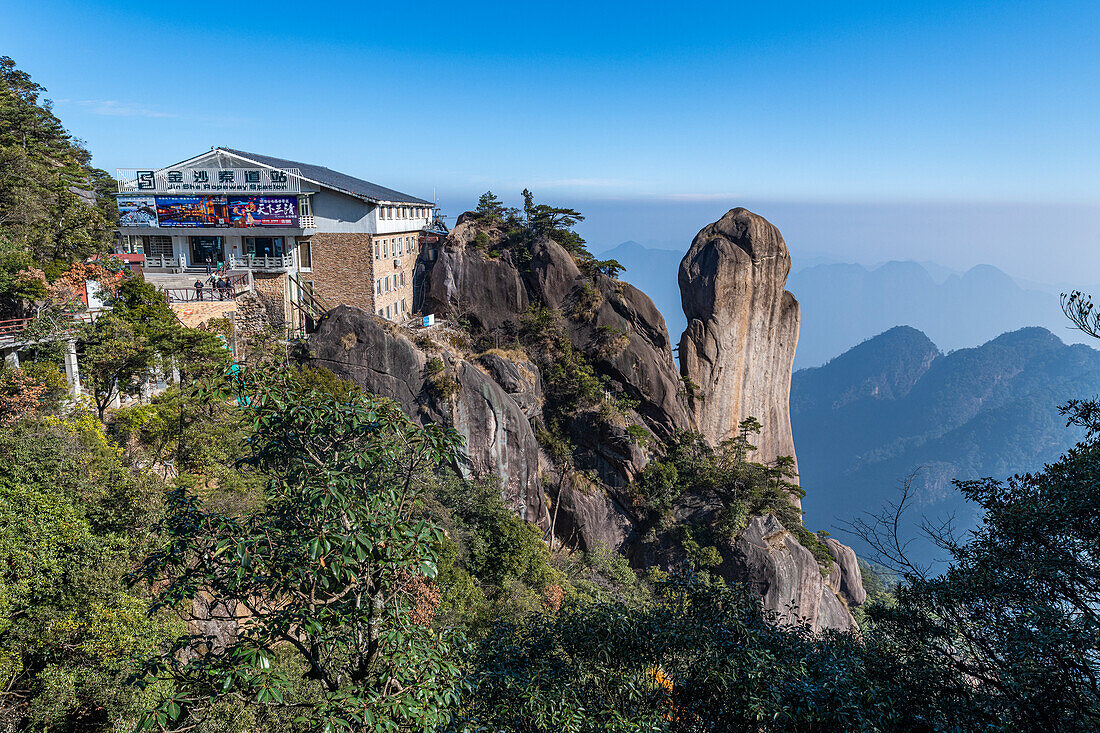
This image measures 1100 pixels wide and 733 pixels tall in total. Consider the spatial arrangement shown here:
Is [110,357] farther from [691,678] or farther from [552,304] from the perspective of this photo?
[552,304]

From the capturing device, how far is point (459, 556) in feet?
71.3

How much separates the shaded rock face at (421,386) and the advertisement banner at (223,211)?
990 cm

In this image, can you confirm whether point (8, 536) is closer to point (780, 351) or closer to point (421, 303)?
point (421, 303)

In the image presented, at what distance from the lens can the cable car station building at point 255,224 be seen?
33250 millimetres

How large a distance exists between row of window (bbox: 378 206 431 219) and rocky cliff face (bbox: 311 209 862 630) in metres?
3.15

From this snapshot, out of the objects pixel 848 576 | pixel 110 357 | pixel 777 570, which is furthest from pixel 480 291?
pixel 848 576

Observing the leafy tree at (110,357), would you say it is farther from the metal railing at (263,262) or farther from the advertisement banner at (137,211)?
the advertisement banner at (137,211)

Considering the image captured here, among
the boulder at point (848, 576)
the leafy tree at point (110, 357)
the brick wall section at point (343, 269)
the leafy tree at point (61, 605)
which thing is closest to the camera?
the leafy tree at point (61, 605)

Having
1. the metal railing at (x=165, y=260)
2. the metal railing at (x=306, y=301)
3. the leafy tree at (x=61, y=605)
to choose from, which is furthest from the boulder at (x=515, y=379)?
the leafy tree at (x=61, y=605)

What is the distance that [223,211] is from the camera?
3353cm

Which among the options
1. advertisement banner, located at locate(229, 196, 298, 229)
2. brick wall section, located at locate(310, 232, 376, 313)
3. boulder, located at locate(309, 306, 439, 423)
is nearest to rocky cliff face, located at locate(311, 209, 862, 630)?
boulder, located at locate(309, 306, 439, 423)

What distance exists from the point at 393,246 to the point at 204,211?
1057cm

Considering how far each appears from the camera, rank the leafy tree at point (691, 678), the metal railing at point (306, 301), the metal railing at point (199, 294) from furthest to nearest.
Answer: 1. the metal railing at point (306, 301)
2. the metal railing at point (199, 294)
3. the leafy tree at point (691, 678)

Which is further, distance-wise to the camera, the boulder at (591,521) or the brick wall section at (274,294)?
the brick wall section at (274,294)
